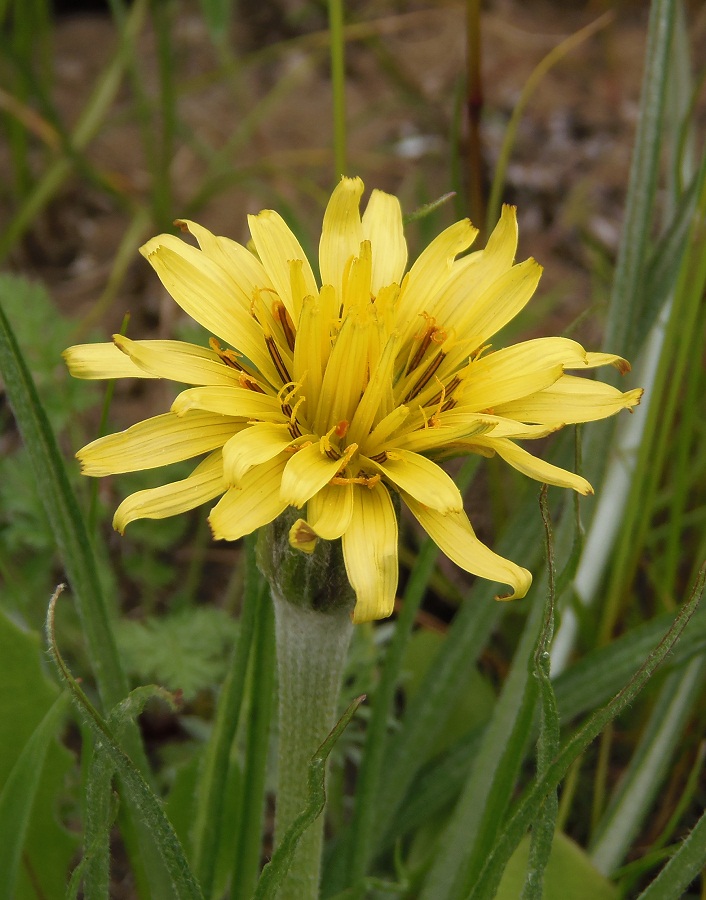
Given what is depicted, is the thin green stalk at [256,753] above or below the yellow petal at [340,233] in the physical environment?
below

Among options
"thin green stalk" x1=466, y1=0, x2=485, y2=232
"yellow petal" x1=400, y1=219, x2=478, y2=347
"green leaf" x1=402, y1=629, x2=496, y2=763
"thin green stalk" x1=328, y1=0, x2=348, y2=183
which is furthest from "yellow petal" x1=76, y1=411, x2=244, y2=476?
"thin green stalk" x1=466, y1=0, x2=485, y2=232

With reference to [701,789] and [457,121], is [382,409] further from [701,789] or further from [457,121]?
[701,789]

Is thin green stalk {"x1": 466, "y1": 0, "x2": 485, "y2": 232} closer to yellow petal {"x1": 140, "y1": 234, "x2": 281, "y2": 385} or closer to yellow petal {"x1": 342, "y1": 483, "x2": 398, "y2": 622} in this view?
yellow petal {"x1": 140, "y1": 234, "x2": 281, "y2": 385}

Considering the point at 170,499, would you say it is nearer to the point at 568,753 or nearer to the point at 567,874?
the point at 568,753

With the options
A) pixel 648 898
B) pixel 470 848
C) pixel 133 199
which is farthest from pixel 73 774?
pixel 133 199

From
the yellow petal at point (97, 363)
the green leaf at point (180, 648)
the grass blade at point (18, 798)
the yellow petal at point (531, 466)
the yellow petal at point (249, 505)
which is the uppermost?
the yellow petal at point (97, 363)

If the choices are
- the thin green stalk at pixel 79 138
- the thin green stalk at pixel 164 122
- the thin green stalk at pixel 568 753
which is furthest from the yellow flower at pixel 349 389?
the thin green stalk at pixel 79 138

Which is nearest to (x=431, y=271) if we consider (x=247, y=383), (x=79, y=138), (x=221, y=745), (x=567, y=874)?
(x=247, y=383)

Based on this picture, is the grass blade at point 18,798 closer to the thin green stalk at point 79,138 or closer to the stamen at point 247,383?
the stamen at point 247,383
